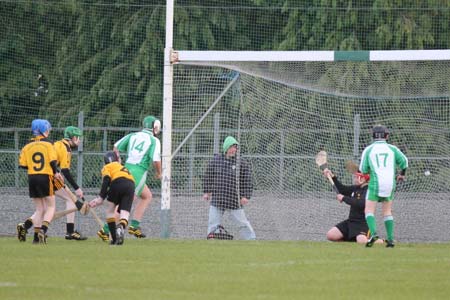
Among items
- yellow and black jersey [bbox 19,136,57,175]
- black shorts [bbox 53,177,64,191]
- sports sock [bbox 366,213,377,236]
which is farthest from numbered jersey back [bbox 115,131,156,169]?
sports sock [bbox 366,213,377,236]

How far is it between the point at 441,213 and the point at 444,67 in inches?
118

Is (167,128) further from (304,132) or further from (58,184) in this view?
(304,132)

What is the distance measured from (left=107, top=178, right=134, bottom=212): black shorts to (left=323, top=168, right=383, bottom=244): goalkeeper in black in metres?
3.32

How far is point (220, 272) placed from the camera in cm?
1156

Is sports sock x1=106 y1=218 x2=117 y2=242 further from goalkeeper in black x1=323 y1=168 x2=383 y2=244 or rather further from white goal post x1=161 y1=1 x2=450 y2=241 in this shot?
goalkeeper in black x1=323 y1=168 x2=383 y2=244

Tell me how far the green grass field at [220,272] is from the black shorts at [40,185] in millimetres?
735

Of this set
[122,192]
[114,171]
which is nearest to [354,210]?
[122,192]

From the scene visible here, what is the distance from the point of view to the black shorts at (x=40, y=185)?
1566 cm

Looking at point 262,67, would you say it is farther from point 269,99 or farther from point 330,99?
point 330,99

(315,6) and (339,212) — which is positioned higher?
(315,6)

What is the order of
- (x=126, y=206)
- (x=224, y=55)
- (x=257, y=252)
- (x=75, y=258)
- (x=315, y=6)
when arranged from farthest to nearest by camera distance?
(x=315, y=6)
(x=224, y=55)
(x=126, y=206)
(x=257, y=252)
(x=75, y=258)

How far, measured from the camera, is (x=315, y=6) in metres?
29.9

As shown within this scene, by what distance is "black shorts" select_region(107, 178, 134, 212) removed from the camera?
15.4 m

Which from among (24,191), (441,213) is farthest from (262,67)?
(24,191)
